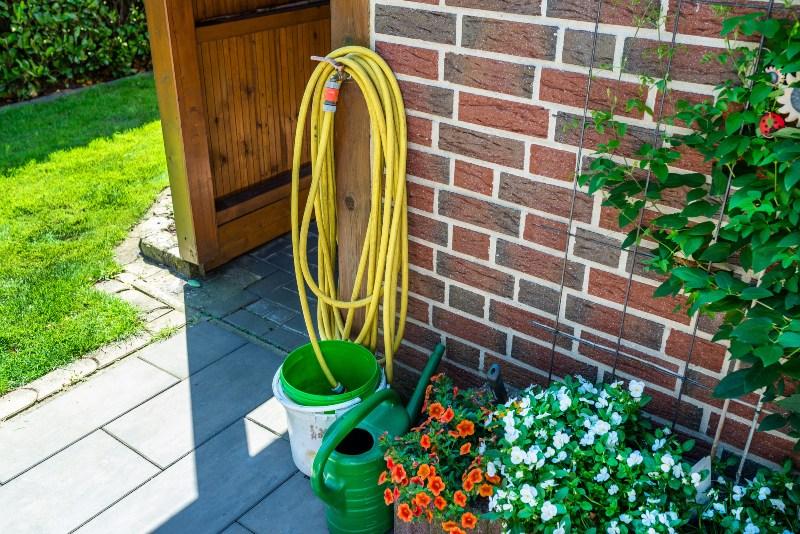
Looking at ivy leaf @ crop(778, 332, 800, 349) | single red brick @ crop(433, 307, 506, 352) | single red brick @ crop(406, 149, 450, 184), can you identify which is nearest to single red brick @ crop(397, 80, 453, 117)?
single red brick @ crop(406, 149, 450, 184)

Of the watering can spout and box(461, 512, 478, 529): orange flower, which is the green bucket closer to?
the watering can spout

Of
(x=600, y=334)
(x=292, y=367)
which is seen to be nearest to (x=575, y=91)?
(x=600, y=334)

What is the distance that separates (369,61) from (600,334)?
1.05 metres

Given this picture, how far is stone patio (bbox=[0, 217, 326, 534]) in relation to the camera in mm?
2535

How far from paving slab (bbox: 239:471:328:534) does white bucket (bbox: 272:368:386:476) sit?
8 centimetres

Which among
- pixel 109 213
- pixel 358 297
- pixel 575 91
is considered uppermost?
pixel 575 91

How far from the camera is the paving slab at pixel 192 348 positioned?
323cm

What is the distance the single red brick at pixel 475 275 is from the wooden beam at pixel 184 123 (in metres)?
1.54

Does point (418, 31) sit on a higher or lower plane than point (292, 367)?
higher

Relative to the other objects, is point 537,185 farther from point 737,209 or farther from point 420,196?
point 737,209

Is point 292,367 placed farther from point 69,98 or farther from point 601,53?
point 69,98

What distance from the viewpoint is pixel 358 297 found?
2.79 m

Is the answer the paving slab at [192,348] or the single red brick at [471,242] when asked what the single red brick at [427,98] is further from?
the paving slab at [192,348]

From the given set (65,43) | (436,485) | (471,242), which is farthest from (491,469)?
(65,43)
